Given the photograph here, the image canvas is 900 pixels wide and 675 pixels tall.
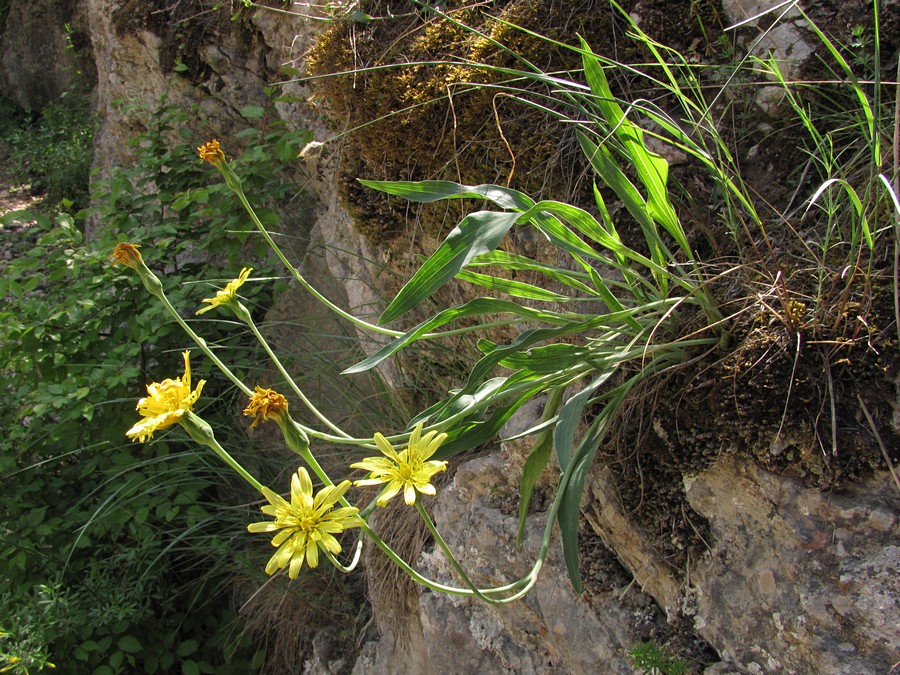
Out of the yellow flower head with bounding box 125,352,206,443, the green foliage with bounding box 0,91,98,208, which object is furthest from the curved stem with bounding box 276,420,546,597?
the green foliage with bounding box 0,91,98,208

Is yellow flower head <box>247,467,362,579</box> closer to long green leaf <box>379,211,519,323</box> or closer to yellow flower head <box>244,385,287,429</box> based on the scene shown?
yellow flower head <box>244,385,287,429</box>

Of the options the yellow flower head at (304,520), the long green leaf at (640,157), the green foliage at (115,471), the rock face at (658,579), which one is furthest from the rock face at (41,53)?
the yellow flower head at (304,520)

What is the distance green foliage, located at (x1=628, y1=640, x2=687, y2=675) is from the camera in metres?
1.18

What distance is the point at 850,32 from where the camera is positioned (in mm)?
1337

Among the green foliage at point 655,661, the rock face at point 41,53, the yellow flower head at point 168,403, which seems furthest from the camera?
the rock face at point 41,53

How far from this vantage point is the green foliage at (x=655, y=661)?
1179 mm

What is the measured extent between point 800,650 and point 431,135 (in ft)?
4.05

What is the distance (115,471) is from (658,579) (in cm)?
169

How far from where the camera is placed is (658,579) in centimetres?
130

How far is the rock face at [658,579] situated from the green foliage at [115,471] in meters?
0.51

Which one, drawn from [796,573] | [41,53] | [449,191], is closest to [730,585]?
[796,573]

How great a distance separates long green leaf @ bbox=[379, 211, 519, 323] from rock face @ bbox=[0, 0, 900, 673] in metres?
0.50

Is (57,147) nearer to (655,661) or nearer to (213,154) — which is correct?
(213,154)

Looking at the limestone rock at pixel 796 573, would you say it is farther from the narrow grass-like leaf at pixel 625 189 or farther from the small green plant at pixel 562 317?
the narrow grass-like leaf at pixel 625 189
